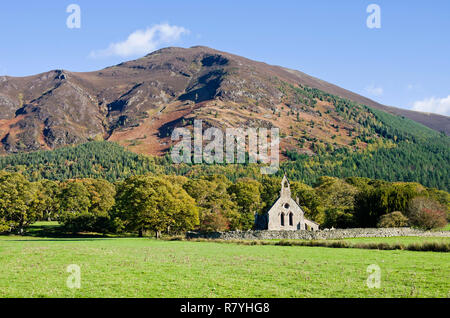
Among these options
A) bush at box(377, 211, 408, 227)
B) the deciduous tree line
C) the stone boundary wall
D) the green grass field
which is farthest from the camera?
bush at box(377, 211, 408, 227)

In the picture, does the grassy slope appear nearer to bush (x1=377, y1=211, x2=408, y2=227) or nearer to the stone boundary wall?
the stone boundary wall

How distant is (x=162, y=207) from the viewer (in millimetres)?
71438

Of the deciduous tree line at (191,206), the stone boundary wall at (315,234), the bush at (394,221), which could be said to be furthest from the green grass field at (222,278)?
the bush at (394,221)

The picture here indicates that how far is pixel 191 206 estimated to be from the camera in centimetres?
7538

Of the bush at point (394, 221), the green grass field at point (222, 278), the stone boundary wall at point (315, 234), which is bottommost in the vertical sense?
the stone boundary wall at point (315, 234)

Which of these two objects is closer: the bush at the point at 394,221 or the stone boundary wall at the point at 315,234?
the stone boundary wall at the point at 315,234

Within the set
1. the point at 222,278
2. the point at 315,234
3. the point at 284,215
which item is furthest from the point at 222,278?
the point at 284,215

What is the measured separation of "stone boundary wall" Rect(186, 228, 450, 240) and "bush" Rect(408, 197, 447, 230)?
18.6ft

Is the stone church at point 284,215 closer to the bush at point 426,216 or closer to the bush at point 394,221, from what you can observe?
the bush at point 394,221

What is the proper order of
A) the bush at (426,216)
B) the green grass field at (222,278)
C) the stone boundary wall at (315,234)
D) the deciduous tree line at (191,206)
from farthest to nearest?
the bush at (426,216)
the deciduous tree line at (191,206)
the stone boundary wall at (315,234)
the green grass field at (222,278)

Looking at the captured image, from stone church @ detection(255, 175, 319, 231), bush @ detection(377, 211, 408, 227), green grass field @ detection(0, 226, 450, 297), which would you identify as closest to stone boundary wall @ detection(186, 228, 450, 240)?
bush @ detection(377, 211, 408, 227)

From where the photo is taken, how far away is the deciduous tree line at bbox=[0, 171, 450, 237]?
72312 millimetres

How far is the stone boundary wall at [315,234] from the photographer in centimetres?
6062
